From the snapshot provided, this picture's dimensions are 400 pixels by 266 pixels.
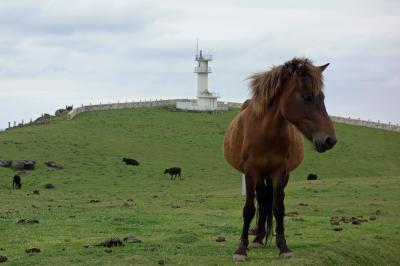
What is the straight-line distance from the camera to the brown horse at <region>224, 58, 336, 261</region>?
10328 millimetres

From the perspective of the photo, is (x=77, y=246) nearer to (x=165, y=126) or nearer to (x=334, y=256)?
(x=334, y=256)

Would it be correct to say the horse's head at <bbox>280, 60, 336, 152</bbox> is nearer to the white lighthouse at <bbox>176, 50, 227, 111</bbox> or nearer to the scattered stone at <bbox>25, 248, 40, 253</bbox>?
the scattered stone at <bbox>25, 248, 40, 253</bbox>

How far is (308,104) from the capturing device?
1040cm

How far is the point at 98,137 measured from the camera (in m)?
59.5

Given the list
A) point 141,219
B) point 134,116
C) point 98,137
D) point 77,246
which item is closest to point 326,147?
point 77,246

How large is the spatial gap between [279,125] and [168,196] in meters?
22.4

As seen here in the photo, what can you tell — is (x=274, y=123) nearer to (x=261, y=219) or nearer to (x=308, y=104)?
(x=308, y=104)

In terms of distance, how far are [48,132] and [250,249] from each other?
47996 mm

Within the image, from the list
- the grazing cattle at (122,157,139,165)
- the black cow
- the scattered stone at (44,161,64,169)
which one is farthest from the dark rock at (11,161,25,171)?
the grazing cattle at (122,157,139,165)

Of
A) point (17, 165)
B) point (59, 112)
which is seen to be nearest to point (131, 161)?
point (17, 165)

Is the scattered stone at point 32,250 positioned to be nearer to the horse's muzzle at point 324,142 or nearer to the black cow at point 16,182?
the horse's muzzle at point 324,142

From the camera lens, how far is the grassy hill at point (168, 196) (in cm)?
1259

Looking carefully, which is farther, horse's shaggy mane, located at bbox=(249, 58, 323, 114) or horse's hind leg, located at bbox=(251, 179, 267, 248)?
horse's hind leg, located at bbox=(251, 179, 267, 248)

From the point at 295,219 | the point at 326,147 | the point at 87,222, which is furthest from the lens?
the point at 295,219
